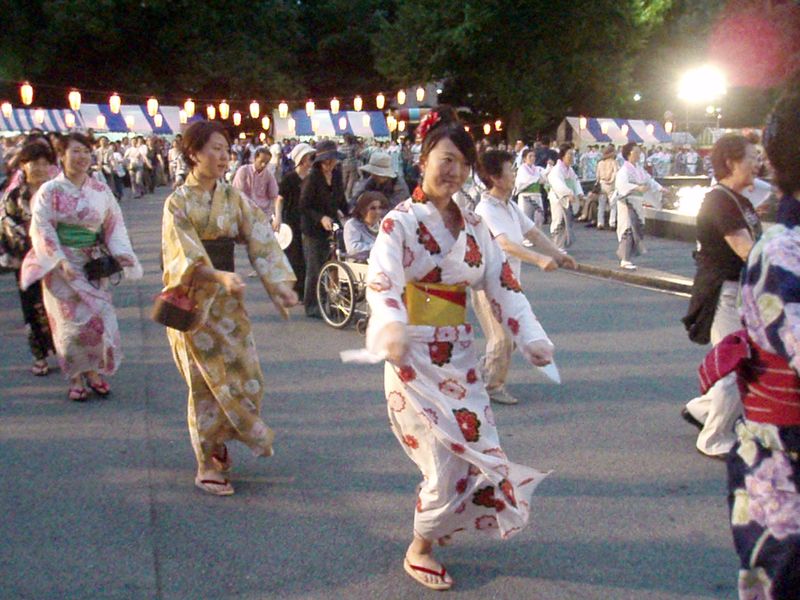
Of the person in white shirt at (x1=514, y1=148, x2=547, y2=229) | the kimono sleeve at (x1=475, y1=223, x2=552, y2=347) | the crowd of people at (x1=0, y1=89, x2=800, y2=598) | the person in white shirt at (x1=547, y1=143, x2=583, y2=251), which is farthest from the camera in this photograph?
the person in white shirt at (x1=514, y1=148, x2=547, y2=229)

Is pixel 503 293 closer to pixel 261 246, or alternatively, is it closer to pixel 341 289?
pixel 261 246

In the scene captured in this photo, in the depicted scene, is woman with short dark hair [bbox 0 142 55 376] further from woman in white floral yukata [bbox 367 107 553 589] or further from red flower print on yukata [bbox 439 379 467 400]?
red flower print on yukata [bbox 439 379 467 400]

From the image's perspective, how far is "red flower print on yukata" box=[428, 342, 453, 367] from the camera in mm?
3420

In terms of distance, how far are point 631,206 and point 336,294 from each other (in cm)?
468

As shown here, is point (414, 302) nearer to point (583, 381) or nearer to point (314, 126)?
point (583, 381)

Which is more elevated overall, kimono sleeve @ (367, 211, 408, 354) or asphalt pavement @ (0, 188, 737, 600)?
kimono sleeve @ (367, 211, 408, 354)

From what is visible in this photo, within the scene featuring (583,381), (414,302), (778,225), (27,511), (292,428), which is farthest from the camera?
(583,381)

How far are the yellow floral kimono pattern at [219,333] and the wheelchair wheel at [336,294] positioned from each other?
398 cm

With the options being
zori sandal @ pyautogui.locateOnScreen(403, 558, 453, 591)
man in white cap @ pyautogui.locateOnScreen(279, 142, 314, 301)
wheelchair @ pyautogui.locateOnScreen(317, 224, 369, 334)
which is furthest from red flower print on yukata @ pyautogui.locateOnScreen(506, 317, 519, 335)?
man in white cap @ pyautogui.locateOnScreen(279, 142, 314, 301)

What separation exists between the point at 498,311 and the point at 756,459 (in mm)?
1340

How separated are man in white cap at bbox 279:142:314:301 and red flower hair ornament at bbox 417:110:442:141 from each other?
256 inches

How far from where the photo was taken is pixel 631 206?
1188cm

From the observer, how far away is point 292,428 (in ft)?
18.8

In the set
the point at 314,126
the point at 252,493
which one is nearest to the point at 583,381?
the point at 252,493
